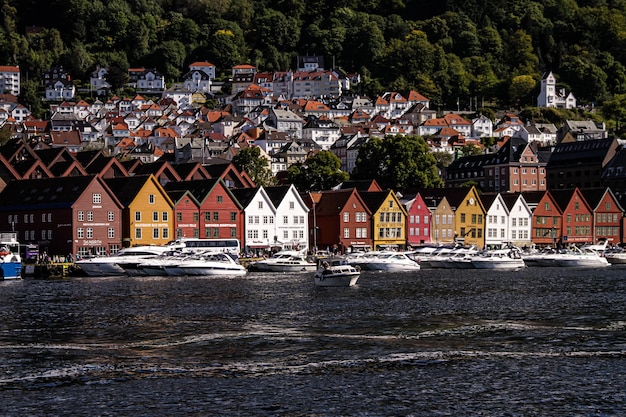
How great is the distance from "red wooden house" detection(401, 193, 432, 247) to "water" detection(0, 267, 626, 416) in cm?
4990

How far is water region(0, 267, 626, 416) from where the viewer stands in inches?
1191

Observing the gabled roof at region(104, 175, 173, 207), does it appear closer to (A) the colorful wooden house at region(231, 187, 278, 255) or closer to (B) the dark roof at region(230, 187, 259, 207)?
(B) the dark roof at region(230, 187, 259, 207)

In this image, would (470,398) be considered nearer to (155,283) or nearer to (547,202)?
(155,283)

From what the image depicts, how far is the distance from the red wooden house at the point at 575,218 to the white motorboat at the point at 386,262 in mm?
39259

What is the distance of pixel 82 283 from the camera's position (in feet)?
238

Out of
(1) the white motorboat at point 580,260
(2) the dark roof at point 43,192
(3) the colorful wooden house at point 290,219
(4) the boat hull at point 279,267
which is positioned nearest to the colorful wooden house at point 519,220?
(1) the white motorboat at point 580,260

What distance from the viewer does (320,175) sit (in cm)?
12988

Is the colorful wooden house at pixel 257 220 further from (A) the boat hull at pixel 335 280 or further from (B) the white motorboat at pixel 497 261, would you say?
(A) the boat hull at pixel 335 280

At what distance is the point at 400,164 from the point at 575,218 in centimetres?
1975

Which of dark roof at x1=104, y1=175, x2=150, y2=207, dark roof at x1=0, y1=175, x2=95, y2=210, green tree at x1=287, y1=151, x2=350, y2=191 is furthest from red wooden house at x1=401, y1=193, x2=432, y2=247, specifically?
dark roof at x1=0, y1=175, x2=95, y2=210

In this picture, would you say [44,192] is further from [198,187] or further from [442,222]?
[442,222]

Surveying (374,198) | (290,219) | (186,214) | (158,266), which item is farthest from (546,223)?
(158,266)

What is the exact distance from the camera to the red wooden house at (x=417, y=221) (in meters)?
114

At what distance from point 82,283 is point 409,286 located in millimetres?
20351
